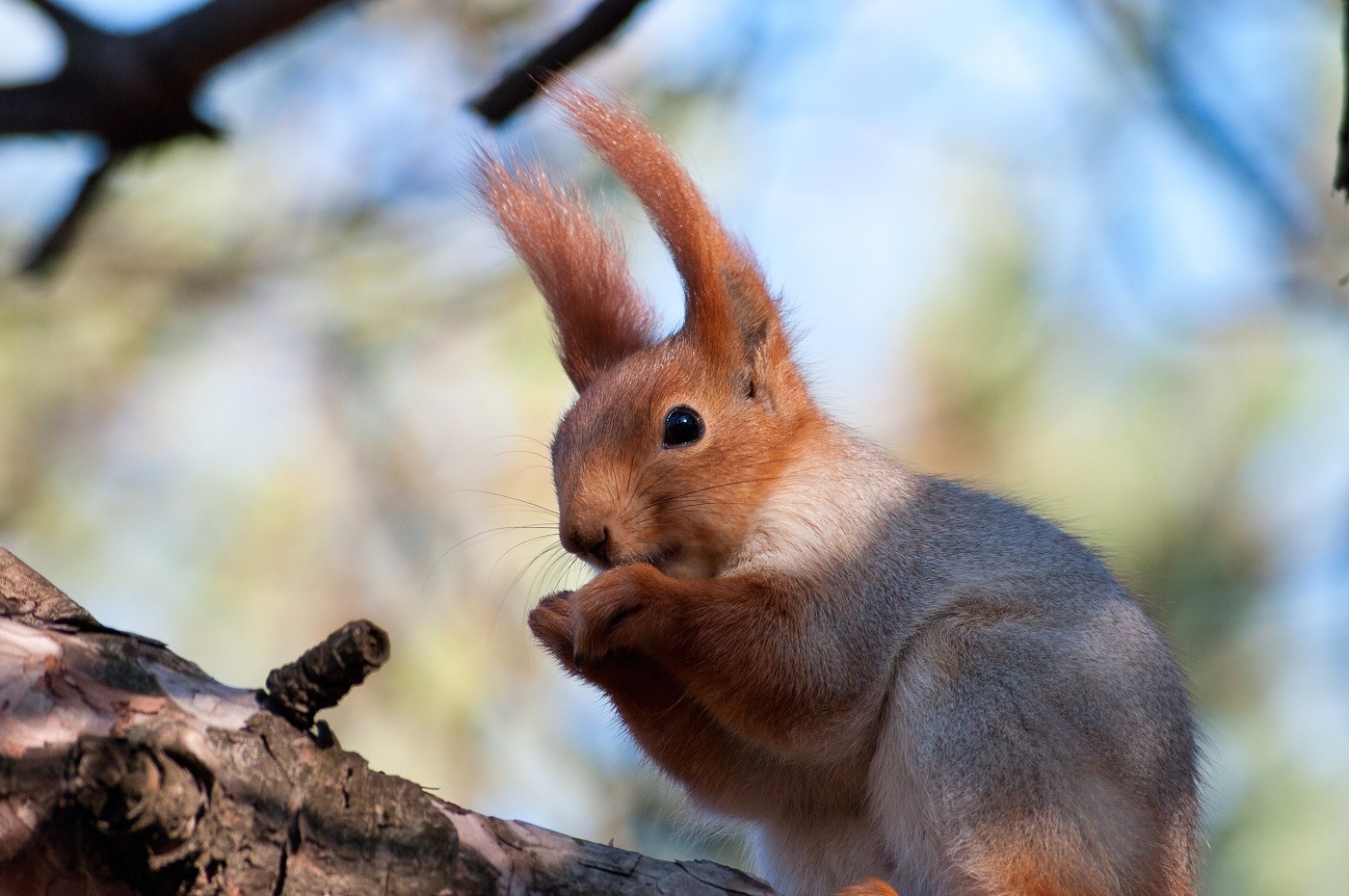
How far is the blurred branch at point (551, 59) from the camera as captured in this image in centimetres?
322

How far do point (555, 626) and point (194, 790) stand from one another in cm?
111

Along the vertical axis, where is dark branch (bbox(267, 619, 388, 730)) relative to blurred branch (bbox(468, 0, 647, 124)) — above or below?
below

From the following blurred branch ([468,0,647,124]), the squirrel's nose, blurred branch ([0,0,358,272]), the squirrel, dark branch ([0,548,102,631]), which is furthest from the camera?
blurred branch ([0,0,358,272])

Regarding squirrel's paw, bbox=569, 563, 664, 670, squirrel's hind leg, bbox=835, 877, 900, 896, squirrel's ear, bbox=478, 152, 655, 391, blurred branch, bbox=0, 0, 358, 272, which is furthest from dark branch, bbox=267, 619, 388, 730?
blurred branch, bbox=0, 0, 358, 272

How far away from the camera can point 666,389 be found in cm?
312

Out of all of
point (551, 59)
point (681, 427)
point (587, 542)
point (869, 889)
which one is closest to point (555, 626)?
point (587, 542)

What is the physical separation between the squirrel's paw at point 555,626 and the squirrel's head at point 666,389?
126 millimetres

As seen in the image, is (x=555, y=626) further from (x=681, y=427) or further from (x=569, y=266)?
(x=569, y=266)

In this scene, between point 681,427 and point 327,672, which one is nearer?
point 327,672

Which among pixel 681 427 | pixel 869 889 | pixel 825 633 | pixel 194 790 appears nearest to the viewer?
pixel 194 790

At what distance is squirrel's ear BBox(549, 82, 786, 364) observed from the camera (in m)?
3.10

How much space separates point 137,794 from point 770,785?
1.57 m

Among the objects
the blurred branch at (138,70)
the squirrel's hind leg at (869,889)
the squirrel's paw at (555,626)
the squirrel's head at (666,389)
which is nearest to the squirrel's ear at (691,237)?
the squirrel's head at (666,389)

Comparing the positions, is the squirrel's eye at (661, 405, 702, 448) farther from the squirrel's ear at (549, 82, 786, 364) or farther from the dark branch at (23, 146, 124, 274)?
the dark branch at (23, 146, 124, 274)
